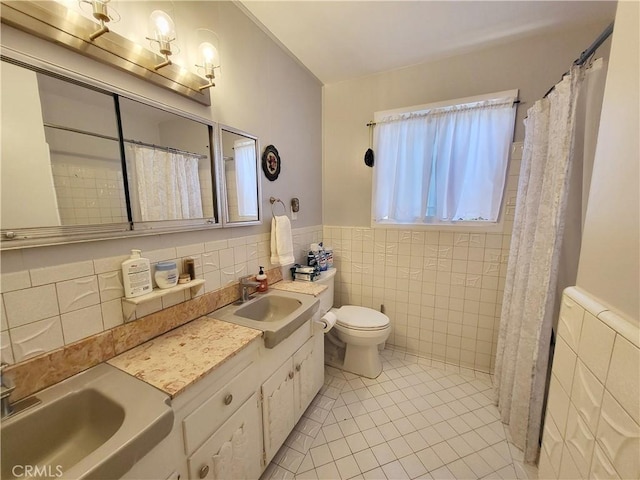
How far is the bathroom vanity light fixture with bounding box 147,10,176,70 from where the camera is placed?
0.97 m

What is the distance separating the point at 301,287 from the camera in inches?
68.5

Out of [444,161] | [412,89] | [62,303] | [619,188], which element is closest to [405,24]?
[412,89]

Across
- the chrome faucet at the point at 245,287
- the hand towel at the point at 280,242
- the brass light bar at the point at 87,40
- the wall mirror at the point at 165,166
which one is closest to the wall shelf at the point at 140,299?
the wall mirror at the point at 165,166

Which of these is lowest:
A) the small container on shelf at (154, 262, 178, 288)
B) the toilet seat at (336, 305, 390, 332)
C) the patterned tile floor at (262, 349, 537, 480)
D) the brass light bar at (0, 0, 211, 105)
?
the patterned tile floor at (262, 349, 537, 480)

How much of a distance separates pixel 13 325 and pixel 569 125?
88.0 inches

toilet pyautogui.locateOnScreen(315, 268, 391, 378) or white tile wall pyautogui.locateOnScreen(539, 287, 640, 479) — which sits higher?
white tile wall pyautogui.locateOnScreen(539, 287, 640, 479)

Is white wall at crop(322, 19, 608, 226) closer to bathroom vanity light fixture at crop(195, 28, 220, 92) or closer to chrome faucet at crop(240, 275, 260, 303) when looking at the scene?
chrome faucet at crop(240, 275, 260, 303)

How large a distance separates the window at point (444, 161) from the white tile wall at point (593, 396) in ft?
4.17

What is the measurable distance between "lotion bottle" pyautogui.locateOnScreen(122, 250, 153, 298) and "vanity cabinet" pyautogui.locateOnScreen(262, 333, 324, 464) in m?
0.68

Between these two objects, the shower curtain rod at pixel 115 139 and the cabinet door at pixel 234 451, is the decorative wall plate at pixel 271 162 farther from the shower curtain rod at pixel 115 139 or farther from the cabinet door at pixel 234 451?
the cabinet door at pixel 234 451

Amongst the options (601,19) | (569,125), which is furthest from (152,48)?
(601,19)

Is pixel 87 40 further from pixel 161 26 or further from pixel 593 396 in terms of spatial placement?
pixel 593 396

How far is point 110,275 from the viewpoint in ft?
3.09

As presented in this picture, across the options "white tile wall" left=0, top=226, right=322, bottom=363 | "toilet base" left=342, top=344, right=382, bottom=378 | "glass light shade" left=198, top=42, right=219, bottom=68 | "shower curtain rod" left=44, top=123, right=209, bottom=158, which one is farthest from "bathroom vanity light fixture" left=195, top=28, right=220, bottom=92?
"toilet base" left=342, top=344, right=382, bottom=378
